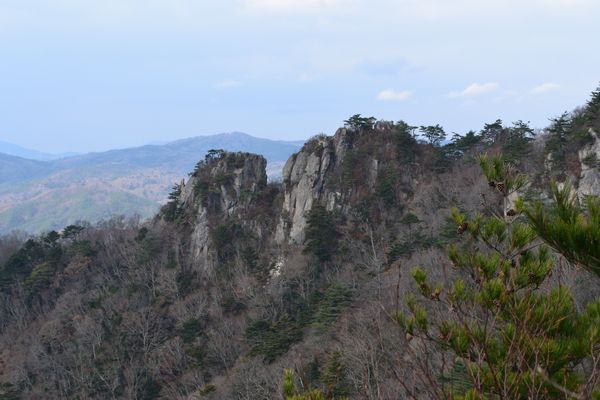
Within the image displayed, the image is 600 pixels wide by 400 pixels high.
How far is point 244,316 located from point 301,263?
6759 mm

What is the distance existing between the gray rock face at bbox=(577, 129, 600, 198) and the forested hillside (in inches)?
4.8

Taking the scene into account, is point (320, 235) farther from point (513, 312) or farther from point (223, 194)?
point (513, 312)

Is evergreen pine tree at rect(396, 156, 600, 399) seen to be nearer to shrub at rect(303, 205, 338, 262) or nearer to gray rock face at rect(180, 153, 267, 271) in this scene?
shrub at rect(303, 205, 338, 262)

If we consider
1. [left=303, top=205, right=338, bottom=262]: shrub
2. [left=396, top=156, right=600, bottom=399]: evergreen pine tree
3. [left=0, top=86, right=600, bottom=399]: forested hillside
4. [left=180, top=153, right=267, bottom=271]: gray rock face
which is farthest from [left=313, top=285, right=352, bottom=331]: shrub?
[left=396, top=156, right=600, bottom=399]: evergreen pine tree

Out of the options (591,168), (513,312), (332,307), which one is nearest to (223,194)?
(332,307)

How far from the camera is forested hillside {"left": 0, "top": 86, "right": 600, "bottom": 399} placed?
3084 cm

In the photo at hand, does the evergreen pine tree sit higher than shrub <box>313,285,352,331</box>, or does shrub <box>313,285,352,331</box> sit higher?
the evergreen pine tree

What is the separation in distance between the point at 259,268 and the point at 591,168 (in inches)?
1138

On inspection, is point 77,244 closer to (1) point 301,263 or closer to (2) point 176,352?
(2) point 176,352

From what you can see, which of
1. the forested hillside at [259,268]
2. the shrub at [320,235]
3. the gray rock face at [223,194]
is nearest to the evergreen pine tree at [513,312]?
the forested hillside at [259,268]

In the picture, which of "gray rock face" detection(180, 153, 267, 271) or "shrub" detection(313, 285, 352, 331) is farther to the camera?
"gray rock face" detection(180, 153, 267, 271)

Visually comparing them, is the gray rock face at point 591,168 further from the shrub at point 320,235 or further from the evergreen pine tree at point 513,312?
the evergreen pine tree at point 513,312

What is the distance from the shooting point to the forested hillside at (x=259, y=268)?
30844 mm

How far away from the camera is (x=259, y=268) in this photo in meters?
45.9
